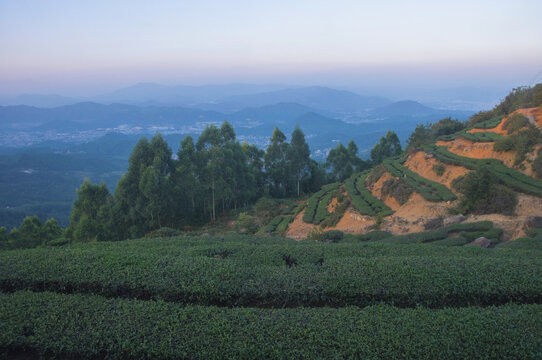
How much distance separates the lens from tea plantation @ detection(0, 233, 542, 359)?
4695mm

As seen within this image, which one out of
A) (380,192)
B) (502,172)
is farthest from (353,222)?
(502,172)

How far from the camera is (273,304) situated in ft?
20.9

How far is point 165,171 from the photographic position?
23234 millimetres

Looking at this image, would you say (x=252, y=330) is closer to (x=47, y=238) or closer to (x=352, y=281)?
(x=352, y=281)

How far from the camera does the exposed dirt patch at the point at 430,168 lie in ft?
58.6

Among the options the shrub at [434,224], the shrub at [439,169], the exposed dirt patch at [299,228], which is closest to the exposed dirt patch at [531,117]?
the shrub at [439,169]

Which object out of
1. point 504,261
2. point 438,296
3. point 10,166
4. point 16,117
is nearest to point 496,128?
point 504,261

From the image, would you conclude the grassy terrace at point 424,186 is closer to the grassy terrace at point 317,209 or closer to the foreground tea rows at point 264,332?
the grassy terrace at point 317,209

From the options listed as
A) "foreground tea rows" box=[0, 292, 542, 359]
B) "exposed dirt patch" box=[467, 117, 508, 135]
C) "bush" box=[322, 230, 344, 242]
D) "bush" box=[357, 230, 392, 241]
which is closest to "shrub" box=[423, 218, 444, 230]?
"bush" box=[357, 230, 392, 241]

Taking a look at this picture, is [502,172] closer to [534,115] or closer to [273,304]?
[534,115]

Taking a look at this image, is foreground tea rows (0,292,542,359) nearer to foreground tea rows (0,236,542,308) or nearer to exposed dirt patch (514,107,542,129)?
foreground tea rows (0,236,542,308)

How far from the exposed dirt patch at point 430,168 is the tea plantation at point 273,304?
31.0 ft

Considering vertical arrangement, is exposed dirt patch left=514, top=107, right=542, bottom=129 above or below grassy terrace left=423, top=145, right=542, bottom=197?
above

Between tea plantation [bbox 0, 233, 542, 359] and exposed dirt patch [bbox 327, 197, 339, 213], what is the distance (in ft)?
39.1
